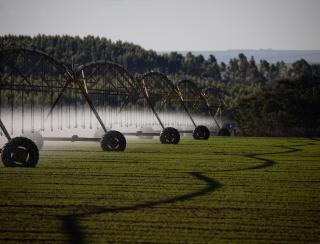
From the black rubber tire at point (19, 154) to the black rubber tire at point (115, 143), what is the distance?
11812 millimetres

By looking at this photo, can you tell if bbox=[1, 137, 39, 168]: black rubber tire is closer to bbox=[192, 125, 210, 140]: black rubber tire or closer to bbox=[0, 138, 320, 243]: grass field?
bbox=[0, 138, 320, 243]: grass field

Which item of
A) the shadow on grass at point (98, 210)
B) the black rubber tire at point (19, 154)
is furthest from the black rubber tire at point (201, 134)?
the shadow on grass at point (98, 210)

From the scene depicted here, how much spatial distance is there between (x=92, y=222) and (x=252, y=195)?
20.9 ft

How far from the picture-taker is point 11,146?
25.9 m

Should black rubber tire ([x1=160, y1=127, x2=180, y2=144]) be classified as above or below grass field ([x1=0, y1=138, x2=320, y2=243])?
above

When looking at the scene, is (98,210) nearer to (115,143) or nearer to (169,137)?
(115,143)

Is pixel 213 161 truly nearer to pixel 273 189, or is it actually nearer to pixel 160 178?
pixel 160 178

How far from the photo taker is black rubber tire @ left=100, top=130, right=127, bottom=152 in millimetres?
38188

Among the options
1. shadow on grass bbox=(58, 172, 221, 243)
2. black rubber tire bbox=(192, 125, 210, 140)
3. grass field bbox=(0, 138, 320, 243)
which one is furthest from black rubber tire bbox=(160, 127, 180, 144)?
shadow on grass bbox=(58, 172, 221, 243)

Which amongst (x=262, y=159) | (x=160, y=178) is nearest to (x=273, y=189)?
(x=160, y=178)

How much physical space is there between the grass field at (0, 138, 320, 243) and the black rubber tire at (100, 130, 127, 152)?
30.8 feet

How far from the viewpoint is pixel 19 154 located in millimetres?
26188

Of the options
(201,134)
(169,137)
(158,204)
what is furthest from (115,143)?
(201,134)

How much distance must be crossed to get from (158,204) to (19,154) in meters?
10.9
